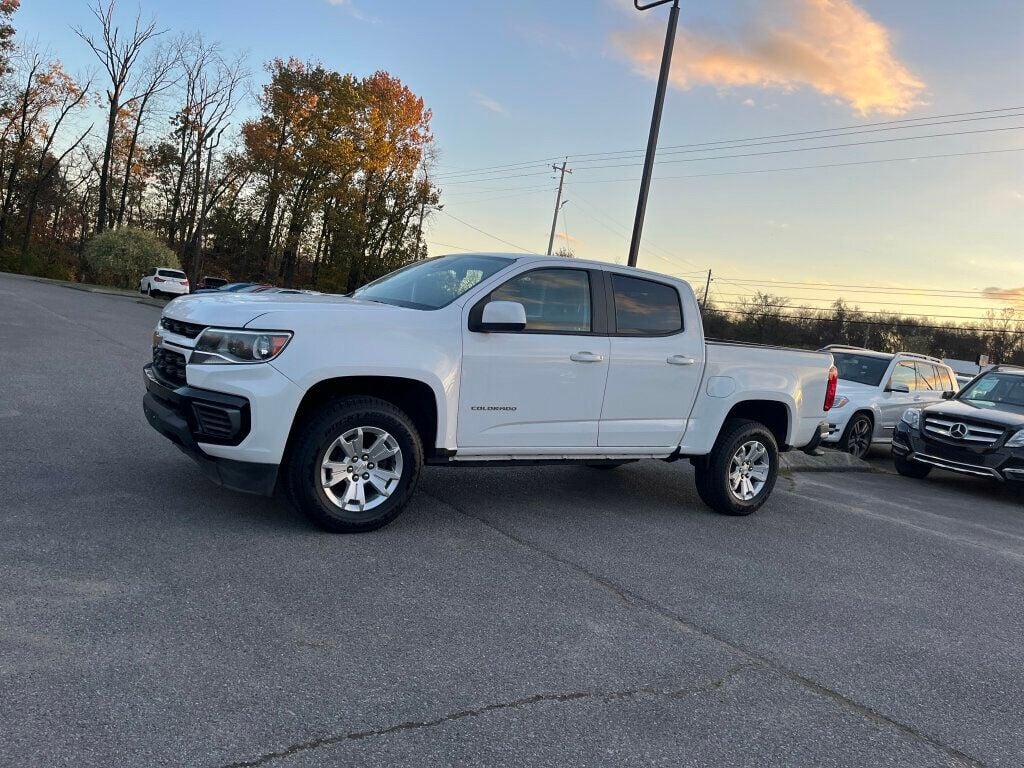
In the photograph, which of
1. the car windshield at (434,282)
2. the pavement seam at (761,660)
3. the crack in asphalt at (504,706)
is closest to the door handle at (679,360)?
the car windshield at (434,282)

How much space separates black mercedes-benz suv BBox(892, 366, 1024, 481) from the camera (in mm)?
9977

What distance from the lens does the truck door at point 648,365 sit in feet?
20.2

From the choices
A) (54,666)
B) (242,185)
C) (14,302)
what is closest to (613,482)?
(54,666)

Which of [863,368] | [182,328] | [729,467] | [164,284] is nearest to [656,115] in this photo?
[863,368]

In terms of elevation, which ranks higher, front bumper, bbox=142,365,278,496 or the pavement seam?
front bumper, bbox=142,365,278,496

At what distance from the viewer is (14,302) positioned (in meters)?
19.7

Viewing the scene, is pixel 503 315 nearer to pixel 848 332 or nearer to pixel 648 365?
pixel 648 365

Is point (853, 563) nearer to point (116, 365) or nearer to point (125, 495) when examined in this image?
point (125, 495)

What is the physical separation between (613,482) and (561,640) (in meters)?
4.07

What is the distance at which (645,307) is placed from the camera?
646 cm

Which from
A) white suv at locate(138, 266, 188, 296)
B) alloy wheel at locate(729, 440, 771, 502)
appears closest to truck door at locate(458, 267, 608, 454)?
alloy wheel at locate(729, 440, 771, 502)

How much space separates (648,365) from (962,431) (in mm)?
6430

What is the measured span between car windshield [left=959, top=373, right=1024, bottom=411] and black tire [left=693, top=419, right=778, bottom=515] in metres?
5.76

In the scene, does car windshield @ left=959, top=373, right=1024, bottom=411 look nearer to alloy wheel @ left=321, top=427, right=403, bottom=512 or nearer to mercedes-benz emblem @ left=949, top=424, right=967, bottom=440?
mercedes-benz emblem @ left=949, top=424, right=967, bottom=440
